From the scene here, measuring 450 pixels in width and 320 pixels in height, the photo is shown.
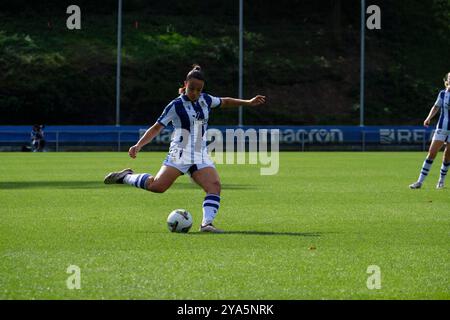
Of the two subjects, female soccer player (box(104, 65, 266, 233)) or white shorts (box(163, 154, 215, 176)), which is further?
white shorts (box(163, 154, 215, 176))

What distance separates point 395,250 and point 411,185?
1055cm

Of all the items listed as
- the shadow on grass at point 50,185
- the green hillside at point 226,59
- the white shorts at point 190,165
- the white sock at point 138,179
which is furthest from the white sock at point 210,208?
the green hillside at point 226,59

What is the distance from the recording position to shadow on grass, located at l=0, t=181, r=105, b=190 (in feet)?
67.8

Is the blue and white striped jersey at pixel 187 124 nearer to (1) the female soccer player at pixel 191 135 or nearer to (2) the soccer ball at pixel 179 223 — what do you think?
(1) the female soccer player at pixel 191 135

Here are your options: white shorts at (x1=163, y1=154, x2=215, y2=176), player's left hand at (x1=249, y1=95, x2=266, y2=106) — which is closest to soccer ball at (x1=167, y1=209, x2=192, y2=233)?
white shorts at (x1=163, y1=154, x2=215, y2=176)

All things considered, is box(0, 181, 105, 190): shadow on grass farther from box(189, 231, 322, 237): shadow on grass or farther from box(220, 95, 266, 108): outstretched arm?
box(189, 231, 322, 237): shadow on grass

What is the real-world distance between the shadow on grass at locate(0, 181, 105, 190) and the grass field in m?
0.09

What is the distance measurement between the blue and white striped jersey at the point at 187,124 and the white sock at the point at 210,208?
55 cm

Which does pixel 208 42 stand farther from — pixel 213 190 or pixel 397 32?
pixel 213 190

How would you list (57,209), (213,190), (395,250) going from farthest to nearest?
1. (57,209)
2. (213,190)
3. (395,250)

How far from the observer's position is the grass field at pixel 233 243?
8.07 metres

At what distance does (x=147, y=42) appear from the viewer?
59.4 metres
